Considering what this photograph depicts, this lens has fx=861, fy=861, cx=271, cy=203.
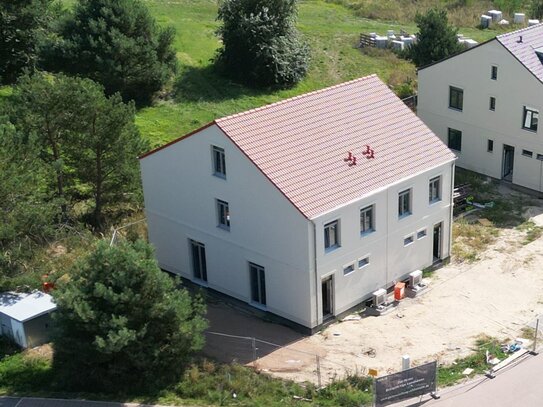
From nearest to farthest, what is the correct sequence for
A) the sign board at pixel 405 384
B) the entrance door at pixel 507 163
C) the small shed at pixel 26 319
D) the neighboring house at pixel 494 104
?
the sign board at pixel 405 384, the small shed at pixel 26 319, the neighboring house at pixel 494 104, the entrance door at pixel 507 163

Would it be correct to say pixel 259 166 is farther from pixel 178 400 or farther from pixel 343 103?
pixel 178 400

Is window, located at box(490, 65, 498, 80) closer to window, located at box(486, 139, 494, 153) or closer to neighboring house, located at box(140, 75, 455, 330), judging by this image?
window, located at box(486, 139, 494, 153)

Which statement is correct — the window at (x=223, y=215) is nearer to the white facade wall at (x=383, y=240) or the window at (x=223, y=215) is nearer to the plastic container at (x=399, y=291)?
the white facade wall at (x=383, y=240)

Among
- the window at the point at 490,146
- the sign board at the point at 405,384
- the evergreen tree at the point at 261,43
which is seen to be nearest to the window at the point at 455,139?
the window at the point at 490,146

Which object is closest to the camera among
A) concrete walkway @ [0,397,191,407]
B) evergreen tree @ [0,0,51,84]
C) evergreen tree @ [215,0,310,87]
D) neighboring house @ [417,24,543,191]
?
concrete walkway @ [0,397,191,407]

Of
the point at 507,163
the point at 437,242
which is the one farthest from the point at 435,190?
the point at 507,163

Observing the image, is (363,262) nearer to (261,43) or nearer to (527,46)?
(527,46)

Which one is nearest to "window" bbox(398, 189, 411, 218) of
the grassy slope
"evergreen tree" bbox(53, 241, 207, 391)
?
"evergreen tree" bbox(53, 241, 207, 391)
